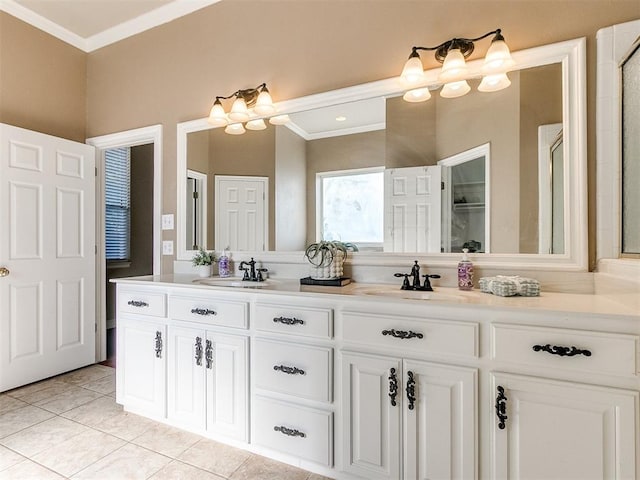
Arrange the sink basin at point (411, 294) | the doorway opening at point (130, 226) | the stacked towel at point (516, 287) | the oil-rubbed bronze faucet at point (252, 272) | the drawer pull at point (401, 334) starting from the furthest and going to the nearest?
the doorway opening at point (130, 226), the oil-rubbed bronze faucet at point (252, 272), the sink basin at point (411, 294), the stacked towel at point (516, 287), the drawer pull at point (401, 334)

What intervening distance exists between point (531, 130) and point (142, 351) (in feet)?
8.45

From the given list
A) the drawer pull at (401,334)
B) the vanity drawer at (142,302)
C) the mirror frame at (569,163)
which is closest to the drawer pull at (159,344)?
the vanity drawer at (142,302)

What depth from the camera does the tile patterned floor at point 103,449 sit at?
5.41ft

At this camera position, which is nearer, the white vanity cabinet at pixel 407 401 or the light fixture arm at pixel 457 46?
the white vanity cabinet at pixel 407 401

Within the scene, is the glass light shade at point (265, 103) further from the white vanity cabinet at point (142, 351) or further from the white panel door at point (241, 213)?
the white vanity cabinet at point (142, 351)

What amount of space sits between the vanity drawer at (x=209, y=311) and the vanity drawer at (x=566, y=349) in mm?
1205

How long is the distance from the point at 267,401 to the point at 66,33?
3.57 m

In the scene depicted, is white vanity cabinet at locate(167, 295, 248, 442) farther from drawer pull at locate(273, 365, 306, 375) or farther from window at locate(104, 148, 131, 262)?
window at locate(104, 148, 131, 262)

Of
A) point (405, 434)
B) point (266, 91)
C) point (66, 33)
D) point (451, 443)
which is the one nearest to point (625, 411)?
point (451, 443)

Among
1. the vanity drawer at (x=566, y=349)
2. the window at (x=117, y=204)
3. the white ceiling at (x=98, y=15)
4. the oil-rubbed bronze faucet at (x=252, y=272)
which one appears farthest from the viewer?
the window at (x=117, y=204)

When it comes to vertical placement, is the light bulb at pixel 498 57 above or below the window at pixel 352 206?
above

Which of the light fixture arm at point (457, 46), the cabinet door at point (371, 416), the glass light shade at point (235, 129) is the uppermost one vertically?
the light fixture arm at point (457, 46)

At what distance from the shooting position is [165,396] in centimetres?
205

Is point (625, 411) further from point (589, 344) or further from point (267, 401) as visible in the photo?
point (267, 401)
